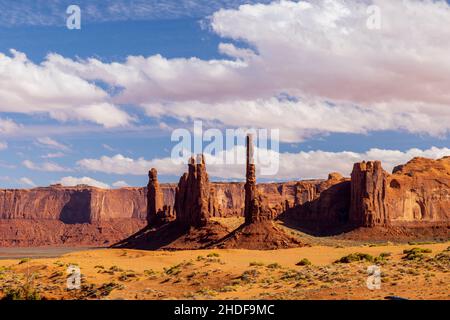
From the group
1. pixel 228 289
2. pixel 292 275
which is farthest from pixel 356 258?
pixel 228 289

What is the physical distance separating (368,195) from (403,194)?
87.6ft

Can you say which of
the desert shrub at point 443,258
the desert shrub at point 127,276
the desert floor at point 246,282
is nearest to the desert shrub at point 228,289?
the desert floor at point 246,282

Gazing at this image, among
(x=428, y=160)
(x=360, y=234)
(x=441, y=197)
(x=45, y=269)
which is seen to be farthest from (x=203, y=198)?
(x=428, y=160)

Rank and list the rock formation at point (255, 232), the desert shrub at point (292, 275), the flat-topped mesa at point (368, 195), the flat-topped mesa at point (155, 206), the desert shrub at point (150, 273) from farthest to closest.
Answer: the flat-topped mesa at point (368, 195), the flat-topped mesa at point (155, 206), the rock formation at point (255, 232), the desert shrub at point (150, 273), the desert shrub at point (292, 275)

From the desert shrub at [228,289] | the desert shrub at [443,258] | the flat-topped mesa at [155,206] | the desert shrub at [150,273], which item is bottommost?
the desert shrub at [150,273]

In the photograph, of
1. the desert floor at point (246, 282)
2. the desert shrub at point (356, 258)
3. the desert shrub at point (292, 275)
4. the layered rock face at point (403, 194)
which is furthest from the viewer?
the layered rock face at point (403, 194)

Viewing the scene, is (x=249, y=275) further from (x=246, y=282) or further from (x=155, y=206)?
(x=155, y=206)

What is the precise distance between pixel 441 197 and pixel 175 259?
106 m

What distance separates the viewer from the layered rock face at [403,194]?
123875 mm

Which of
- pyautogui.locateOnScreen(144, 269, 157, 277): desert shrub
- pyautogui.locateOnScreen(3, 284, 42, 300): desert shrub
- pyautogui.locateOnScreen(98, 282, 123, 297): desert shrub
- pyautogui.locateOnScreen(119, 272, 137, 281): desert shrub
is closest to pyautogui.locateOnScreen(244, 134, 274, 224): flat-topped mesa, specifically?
pyautogui.locateOnScreen(144, 269, 157, 277): desert shrub

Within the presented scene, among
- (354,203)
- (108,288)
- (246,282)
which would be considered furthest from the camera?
(354,203)

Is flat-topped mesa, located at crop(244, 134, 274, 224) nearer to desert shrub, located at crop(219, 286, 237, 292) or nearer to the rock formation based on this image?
the rock formation

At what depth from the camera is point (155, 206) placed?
126 m

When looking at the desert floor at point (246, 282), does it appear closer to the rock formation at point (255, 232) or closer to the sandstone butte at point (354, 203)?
the rock formation at point (255, 232)
